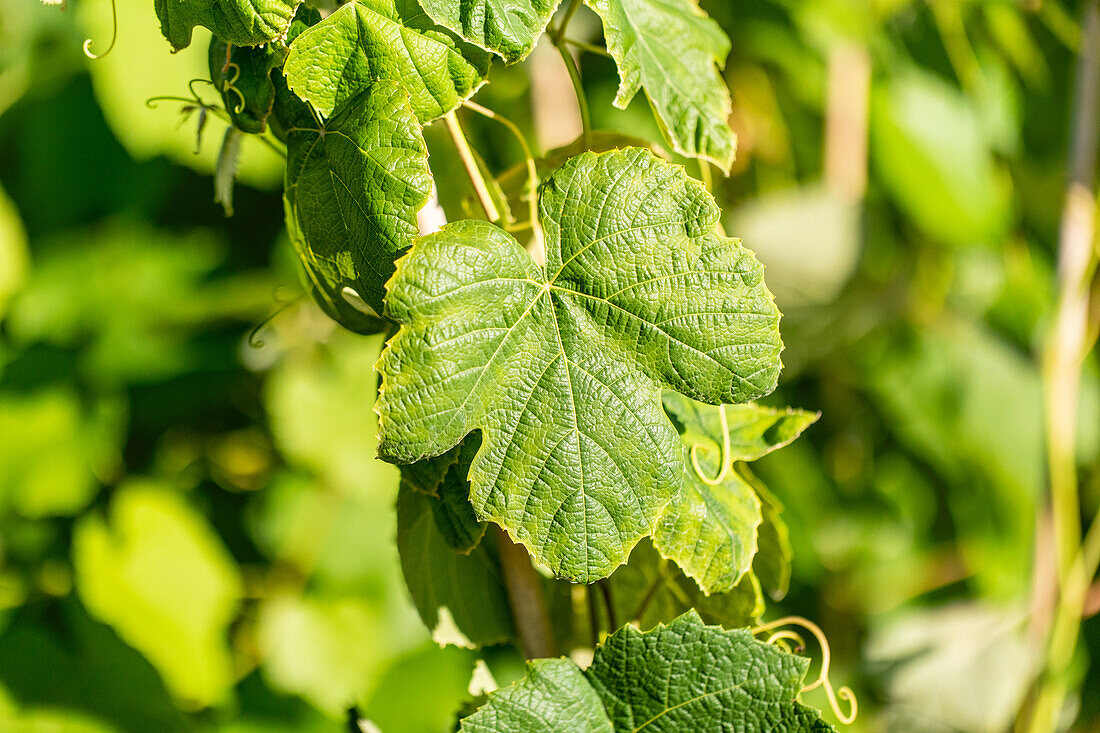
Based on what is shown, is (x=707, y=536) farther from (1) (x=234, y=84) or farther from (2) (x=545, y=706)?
(1) (x=234, y=84)

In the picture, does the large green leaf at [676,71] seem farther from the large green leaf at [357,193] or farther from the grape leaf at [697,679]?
the grape leaf at [697,679]

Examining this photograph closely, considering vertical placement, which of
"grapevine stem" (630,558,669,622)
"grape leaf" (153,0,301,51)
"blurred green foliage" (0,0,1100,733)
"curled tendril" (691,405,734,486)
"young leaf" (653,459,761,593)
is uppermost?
"grape leaf" (153,0,301,51)

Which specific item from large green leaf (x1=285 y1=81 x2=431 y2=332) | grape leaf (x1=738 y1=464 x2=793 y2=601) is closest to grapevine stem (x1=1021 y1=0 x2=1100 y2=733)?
grape leaf (x1=738 y1=464 x2=793 y2=601)

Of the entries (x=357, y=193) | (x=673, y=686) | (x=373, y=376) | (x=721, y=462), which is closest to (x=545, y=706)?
(x=673, y=686)

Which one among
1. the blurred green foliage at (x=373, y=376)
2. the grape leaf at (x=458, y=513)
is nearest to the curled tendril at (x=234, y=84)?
the grape leaf at (x=458, y=513)

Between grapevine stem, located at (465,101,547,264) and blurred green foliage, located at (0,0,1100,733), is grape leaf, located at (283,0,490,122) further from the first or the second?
blurred green foliage, located at (0,0,1100,733)
